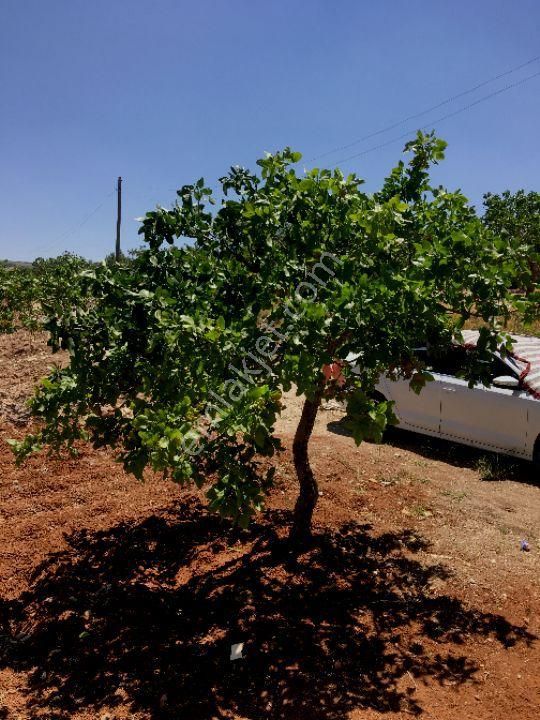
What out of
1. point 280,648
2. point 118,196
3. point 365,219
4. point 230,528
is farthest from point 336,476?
point 118,196

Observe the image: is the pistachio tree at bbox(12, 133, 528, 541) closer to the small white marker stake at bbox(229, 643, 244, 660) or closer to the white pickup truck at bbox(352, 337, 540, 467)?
the small white marker stake at bbox(229, 643, 244, 660)

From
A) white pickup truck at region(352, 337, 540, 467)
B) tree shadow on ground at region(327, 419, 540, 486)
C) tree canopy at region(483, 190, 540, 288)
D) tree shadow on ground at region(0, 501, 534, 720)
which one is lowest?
tree shadow on ground at region(0, 501, 534, 720)

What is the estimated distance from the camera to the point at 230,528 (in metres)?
5.13

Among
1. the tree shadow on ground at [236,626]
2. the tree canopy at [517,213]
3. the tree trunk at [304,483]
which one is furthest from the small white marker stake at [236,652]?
the tree canopy at [517,213]

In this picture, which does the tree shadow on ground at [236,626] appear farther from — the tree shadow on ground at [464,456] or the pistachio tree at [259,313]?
the tree shadow on ground at [464,456]

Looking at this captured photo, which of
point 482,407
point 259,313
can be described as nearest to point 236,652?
point 259,313

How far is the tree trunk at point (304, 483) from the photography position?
4375 millimetres

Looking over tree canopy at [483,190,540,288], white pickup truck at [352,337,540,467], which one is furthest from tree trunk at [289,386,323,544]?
tree canopy at [483,190,540,288]

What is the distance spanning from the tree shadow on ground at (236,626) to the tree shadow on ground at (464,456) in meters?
1.87

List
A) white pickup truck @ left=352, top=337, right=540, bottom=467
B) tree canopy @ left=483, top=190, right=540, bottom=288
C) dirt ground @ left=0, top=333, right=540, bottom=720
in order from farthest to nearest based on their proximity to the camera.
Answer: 1. tree canopy @ left=483, top=190, right=540, bottom=288
2. white pickup truck @ left=352, top=337, right=540, bottom=467
3. dirt ground @ left=0, top=333, right=540, bottom=720

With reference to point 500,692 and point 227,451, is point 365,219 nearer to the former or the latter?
point 227,451

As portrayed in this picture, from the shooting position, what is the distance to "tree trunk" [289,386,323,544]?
172 inches

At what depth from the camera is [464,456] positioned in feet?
24.2

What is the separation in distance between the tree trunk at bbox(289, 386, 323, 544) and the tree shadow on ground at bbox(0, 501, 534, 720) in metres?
0.21
